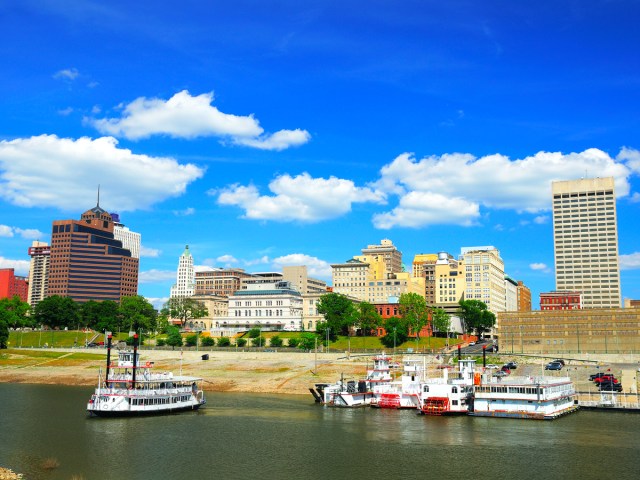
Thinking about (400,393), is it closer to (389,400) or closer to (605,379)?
(389,400)

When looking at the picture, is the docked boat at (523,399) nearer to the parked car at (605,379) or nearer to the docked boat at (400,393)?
the docked boat at (400,393)

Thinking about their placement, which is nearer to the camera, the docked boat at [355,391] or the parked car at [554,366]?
the docked boat at [355,391]

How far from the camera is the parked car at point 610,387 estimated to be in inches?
4476

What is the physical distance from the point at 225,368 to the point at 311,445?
8973 cm

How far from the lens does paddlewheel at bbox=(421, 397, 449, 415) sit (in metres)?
Result: 100

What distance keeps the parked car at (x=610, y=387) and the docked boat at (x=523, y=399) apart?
54.4 feet

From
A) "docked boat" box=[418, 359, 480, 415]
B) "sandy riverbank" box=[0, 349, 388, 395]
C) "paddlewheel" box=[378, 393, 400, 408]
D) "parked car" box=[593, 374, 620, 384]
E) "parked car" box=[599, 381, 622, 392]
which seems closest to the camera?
"docked boat" box=[418, 359, 480, 415]

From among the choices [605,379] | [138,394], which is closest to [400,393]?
[605,379]

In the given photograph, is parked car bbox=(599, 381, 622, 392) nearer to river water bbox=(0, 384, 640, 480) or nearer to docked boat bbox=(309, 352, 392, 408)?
river water bbox=(0, 384, 640, 480)

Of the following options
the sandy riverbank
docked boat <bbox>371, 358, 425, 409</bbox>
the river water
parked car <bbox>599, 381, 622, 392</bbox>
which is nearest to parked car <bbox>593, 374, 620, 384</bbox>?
parked car <bbox>599, 381, 622, 392</bbox>

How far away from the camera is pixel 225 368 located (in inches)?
6309

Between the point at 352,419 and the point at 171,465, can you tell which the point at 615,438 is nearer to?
the point at 352,419

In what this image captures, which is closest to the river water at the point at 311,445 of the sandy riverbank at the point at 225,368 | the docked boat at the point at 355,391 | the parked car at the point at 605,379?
the docked boat at the point at 355,391

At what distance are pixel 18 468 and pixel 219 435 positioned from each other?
25.6m
